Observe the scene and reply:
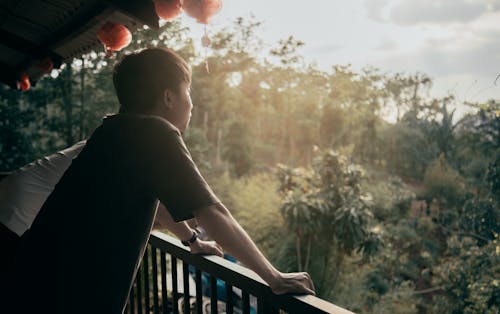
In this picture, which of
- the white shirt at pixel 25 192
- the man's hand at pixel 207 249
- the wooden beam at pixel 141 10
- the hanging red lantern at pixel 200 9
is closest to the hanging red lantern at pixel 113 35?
the wooden beam at pixel 141 10

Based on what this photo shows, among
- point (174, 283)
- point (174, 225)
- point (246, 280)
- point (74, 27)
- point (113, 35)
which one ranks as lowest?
point (174, 283)

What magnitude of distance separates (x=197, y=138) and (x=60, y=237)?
10.7 meters

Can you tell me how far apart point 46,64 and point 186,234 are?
2.51 m

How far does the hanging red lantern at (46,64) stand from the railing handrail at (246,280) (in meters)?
2.30

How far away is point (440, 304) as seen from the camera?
10336 millimetres

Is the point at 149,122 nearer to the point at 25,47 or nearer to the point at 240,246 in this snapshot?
the point at 240,246

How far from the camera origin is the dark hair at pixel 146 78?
3.56 ft

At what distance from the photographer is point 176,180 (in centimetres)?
93

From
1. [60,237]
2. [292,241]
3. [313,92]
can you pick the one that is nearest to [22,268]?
[60,237]

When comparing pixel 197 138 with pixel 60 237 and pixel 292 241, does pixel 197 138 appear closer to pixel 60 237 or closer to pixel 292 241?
pixel 292 241

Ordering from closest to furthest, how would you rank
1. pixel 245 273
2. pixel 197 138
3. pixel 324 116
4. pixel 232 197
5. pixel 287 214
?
1. pixel 245 273
2. pixel 287 214
3. pixel 197 138
4. pixel 232 197
5. pixel 324 116

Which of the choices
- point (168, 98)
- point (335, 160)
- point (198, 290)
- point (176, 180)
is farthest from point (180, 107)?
point (335, 160)

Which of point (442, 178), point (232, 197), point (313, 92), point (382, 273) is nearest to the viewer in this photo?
point (382, 273)

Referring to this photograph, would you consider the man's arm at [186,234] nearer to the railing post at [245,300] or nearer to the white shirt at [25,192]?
the railing post at [245,300]
